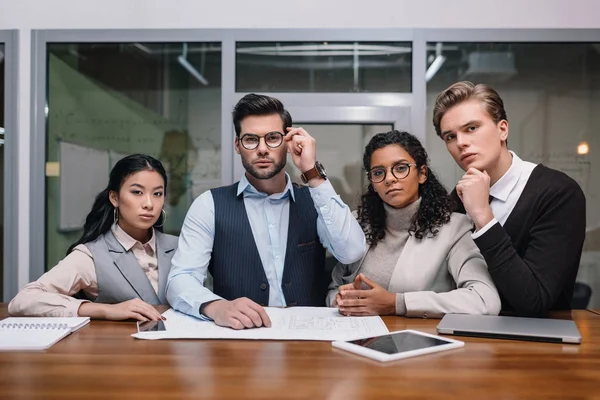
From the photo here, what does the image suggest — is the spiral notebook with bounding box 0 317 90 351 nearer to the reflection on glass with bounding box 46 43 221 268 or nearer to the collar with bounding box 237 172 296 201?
the collar with bounding box 237 172 296 201

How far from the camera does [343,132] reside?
307cm

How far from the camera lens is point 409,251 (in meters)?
1.84

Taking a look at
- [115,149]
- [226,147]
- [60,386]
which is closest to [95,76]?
[115,149]

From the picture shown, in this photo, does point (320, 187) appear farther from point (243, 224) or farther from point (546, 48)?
point (546, 48)

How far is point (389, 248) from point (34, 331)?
1.13 meters

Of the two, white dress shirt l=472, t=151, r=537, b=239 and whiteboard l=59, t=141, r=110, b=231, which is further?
A: whiteboard l=59, t=141, r=110, b=231

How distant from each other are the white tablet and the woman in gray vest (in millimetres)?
969

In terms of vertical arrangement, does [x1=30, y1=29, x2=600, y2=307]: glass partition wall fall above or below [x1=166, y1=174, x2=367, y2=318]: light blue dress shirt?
above

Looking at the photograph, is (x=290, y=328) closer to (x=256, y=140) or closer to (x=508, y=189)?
(x=256, y=140)

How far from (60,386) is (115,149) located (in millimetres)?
2348

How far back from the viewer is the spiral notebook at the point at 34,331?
4.06ft

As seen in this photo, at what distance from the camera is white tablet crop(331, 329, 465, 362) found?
115cm

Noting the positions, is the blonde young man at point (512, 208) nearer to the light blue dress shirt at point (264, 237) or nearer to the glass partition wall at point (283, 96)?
the light blue dress shirt at point (264, 237)

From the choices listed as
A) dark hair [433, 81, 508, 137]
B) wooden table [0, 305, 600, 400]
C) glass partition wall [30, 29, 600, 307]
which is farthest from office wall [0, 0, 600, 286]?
wooden table [0, 305, 600, 400]
